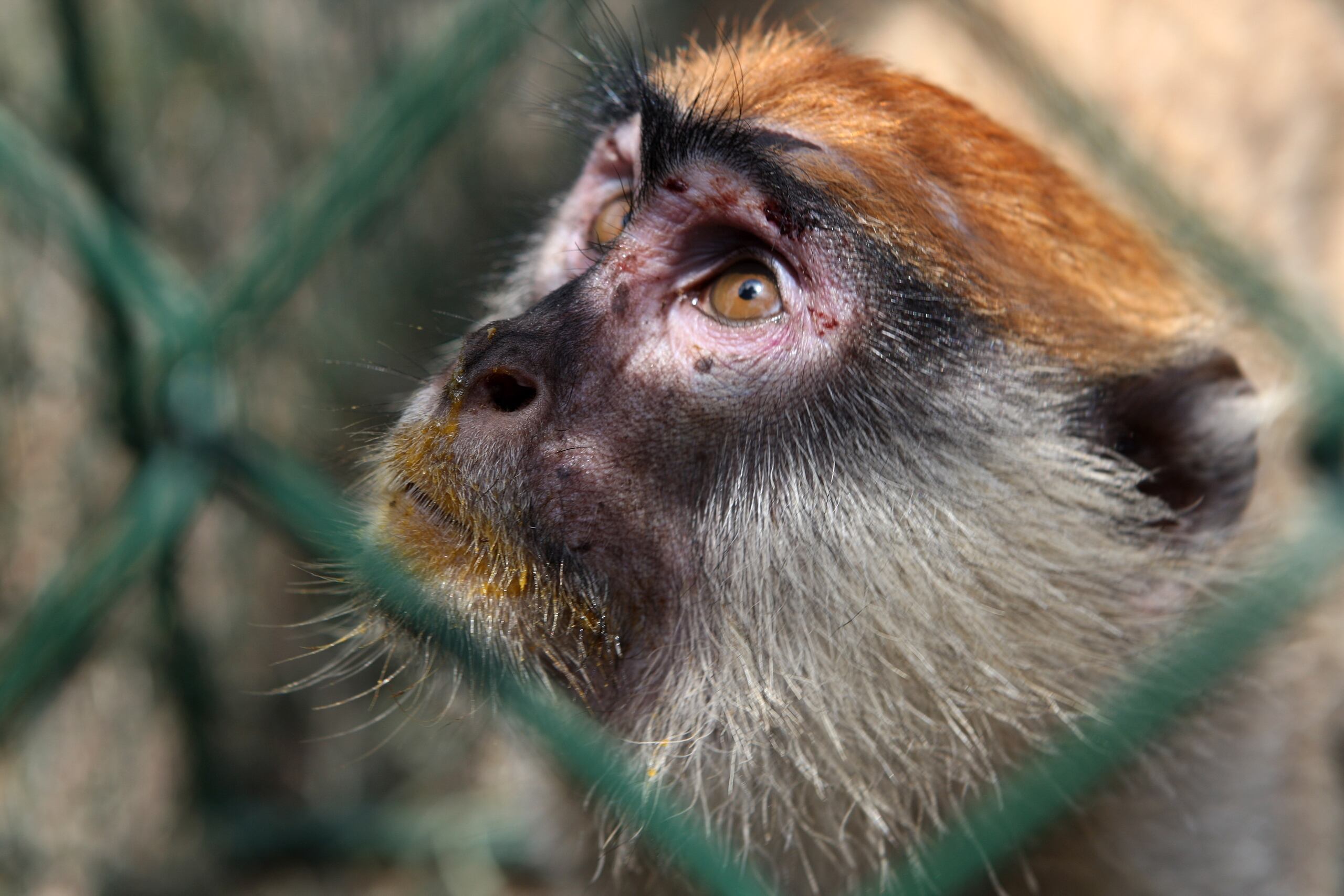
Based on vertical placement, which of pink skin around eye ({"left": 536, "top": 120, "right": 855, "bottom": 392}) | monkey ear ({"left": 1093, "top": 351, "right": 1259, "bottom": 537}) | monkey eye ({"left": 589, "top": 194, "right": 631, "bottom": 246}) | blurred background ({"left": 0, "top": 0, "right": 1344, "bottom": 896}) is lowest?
blurred background ({"left": 0, "top": 0, "right": 1344, "bottom": 896})

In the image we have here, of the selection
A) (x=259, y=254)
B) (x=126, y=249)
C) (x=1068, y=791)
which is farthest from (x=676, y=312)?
(x=126, y=249)

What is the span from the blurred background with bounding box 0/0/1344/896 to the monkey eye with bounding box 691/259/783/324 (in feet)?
2.12

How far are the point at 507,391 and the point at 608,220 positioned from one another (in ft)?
2.08

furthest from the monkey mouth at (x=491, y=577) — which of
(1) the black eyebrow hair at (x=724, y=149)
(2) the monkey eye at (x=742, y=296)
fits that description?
(1) the black eyebrow hair at (x=724, y=149)

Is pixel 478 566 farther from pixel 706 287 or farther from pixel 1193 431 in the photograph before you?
pixel 1193 431

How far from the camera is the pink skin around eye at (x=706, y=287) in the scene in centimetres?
156

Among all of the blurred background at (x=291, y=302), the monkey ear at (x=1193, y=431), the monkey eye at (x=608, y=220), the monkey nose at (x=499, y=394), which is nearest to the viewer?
the monkey nose at (x=499, y=394)

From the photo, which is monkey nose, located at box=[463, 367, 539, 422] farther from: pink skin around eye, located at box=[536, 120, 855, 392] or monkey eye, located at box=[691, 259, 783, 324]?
monkey eye, located at box=[691, 259, 783, 324]

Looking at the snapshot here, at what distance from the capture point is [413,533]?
1.56 meters

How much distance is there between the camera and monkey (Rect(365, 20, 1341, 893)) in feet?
5.05

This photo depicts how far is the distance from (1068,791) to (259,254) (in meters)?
1.53

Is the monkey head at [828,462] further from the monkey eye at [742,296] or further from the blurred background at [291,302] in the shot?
the blurred background at [291,302]

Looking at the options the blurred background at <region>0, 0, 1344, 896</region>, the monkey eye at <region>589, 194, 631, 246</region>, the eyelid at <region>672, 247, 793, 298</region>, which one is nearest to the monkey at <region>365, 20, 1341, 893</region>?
the eyelid at <region>672, 247, 793, 298</region>

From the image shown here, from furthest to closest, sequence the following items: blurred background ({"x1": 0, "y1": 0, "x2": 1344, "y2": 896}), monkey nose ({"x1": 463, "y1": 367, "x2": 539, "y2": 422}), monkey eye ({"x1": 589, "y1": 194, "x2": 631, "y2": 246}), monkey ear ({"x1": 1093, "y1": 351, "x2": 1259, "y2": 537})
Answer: blurred background ({"x1": 0, "y1": 0, "x2": 1344, "y2": 896})
monkey eye ({"x1": 589, "y1": 194, "x2": 631, "y2": 246})
monkey ear ({"x1": 1093, "y1": 351, "x2": 1259, "y2": 537})
monkey nose ({"x1": 463, "y1": 367, "x2": 539, "y2": 422})
